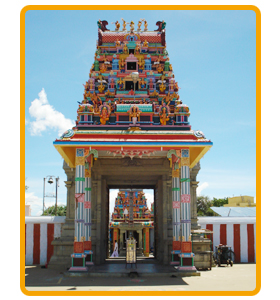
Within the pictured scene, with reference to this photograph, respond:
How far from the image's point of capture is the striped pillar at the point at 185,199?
1625 centimetres

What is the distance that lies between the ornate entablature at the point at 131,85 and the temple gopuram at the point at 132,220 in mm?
20336

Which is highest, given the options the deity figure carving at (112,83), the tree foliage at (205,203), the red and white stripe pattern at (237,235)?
the deity figure carving at (112,83)

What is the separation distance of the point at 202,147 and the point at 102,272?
23.8 ft

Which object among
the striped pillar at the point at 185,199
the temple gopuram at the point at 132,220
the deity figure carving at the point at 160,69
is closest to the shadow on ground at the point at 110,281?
the striped pillar at the point at 185,199

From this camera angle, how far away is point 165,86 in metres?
20.8

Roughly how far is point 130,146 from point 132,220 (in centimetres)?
2390

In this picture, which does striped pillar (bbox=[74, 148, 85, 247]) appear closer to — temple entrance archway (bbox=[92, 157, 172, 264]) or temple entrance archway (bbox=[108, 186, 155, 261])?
temple entrance archway (bbox=[92, 157, 172, 264])

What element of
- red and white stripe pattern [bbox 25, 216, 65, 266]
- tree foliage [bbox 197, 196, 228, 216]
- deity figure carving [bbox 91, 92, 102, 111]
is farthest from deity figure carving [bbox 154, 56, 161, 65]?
tree foliage [bbox 197, 196, 228, 216]

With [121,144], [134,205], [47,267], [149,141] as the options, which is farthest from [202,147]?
[134,205]

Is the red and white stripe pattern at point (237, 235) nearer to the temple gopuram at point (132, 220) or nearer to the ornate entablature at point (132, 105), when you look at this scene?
the ornate entablature at point (132, 105)

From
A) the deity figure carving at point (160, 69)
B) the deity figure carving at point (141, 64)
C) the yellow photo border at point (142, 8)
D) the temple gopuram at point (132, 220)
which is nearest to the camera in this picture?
the yellow photo border at point (142, 8)

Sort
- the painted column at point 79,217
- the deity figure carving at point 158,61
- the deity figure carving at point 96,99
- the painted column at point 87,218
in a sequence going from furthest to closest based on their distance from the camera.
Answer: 1. the deity figure carving at point 158,61
2. the deity figure carving at point 96,99
3. the painted column at point 87,218
4. the painted column at point 79,217

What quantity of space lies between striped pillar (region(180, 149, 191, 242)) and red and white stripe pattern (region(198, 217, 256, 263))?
799 centimetres

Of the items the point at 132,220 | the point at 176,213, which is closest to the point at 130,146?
the point at 176,213
